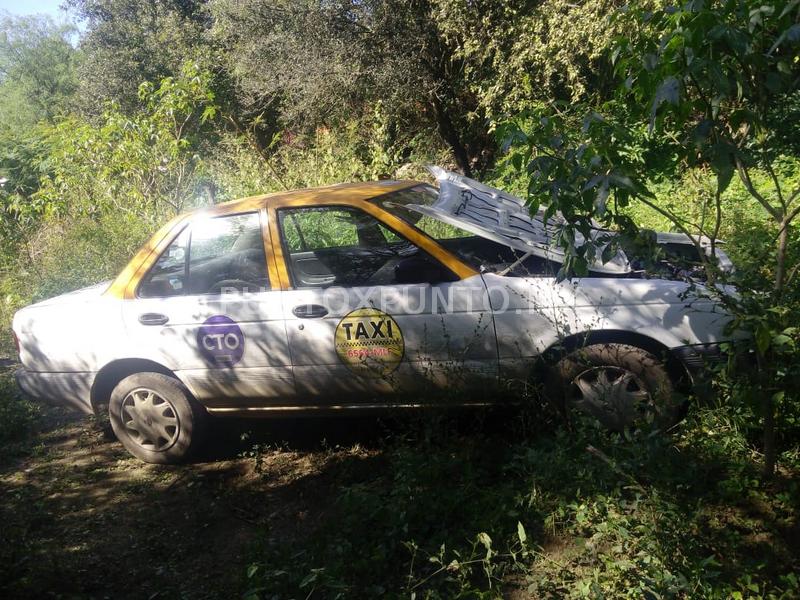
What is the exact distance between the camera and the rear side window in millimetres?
4652

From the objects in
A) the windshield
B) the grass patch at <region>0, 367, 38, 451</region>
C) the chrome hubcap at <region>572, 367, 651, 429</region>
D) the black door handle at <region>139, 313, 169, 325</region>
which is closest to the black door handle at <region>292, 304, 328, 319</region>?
the windshield

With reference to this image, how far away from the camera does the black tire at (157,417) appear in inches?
188

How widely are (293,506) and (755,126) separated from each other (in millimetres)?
3081

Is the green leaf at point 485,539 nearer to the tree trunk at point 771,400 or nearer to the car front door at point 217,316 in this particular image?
the tree trunk at point 771,400

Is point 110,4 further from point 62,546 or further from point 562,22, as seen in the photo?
point 62,546

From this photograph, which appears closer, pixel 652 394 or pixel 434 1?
pixel 652 394

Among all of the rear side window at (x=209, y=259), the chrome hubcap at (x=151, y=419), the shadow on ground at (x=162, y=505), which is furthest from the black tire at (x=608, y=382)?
the chrome hubcap at (x=151, y=419)

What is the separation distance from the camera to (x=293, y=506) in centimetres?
414

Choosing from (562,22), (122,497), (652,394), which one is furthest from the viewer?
(562,22)

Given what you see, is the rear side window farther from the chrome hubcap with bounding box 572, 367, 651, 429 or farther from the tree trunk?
the tree trunk

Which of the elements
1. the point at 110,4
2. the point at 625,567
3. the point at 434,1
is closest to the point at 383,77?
the point at 434,1

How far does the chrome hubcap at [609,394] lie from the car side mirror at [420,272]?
974mm

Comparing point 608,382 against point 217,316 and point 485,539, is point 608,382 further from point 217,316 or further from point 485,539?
point 217,316

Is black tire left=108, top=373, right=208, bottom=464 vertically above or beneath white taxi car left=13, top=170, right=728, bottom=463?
beneath
